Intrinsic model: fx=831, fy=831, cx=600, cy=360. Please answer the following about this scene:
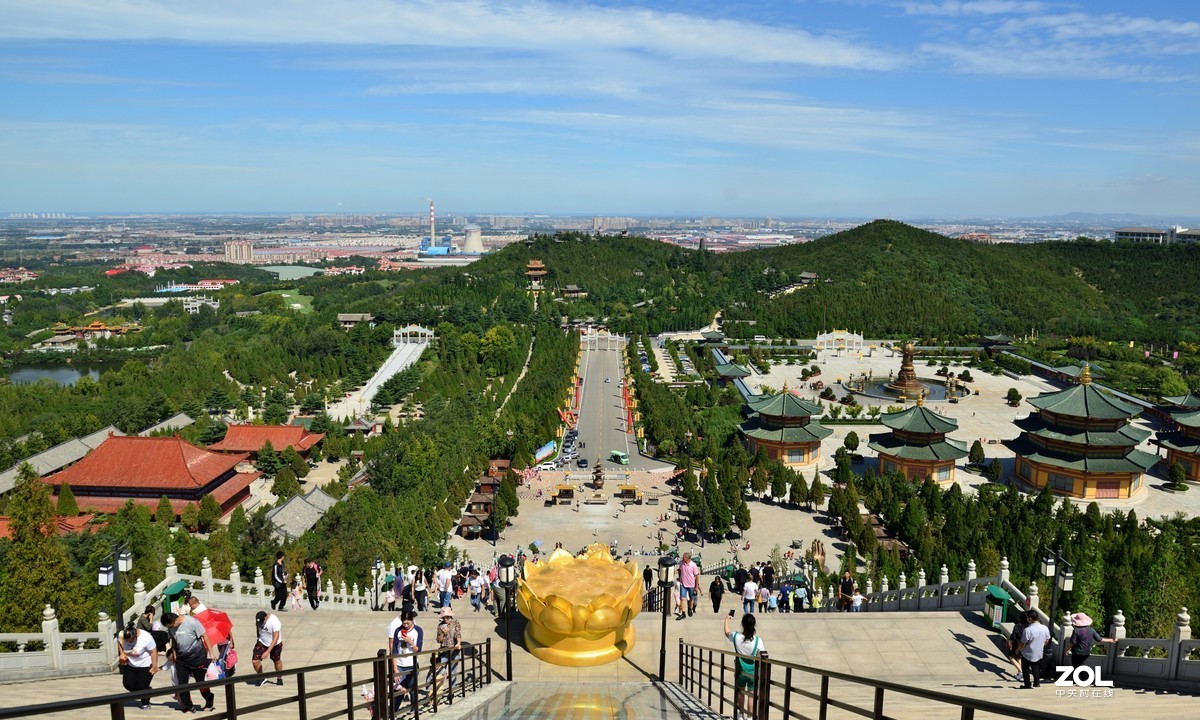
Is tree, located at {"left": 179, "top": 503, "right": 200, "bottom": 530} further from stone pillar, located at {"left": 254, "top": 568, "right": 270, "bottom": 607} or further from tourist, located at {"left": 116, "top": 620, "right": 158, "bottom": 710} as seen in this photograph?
tourist, located at {"left": 116, "top": 620, "right": 158, "bottom": 710}

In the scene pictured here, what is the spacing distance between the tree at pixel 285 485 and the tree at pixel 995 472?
26287mm

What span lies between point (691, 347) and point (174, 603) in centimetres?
5284

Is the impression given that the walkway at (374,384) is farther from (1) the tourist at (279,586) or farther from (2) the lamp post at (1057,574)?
(2) the lamp post at (1057,574)

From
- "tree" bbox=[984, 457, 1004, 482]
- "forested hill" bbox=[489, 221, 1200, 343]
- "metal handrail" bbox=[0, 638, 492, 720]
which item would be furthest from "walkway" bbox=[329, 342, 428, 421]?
"metal handrail" bbox=[0, 638, 492, 720]

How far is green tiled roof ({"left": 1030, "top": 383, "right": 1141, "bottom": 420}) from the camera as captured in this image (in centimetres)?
2975

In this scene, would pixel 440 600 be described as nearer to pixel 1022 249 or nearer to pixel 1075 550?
pixel 1075 550

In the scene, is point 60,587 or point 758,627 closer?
point 758,627

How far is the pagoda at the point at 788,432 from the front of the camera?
3431 cm

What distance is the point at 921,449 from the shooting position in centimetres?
3167

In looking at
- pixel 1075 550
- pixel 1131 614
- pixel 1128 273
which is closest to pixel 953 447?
pixel 1075 550

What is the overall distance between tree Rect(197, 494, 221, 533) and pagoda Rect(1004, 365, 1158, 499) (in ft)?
94.5

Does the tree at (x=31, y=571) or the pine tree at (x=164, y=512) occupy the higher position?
the tree at (x=31, y=571)

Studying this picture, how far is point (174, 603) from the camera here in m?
11.6

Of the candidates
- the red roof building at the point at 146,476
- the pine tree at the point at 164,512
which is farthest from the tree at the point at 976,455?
the pine tree at the point at 164,512
